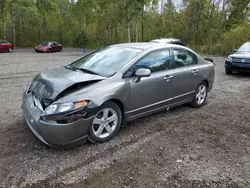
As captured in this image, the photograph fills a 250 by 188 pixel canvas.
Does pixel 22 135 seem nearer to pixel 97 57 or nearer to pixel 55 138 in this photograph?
pixel 55 138

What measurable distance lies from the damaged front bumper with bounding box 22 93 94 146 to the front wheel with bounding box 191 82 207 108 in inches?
107

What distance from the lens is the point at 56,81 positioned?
3.19 metres

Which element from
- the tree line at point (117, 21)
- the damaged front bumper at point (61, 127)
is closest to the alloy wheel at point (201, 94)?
the damaged front bumper at point (61, 127)

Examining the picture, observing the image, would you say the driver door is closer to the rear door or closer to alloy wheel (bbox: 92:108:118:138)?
the rear door

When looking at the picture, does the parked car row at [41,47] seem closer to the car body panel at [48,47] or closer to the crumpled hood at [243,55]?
the car body panel at [48,47]

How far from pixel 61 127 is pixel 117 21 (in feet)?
91.0

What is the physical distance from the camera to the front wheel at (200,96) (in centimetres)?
488

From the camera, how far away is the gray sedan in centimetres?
287

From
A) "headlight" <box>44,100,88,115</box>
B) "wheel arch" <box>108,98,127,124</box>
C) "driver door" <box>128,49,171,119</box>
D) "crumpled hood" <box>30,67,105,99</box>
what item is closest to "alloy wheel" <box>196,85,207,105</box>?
"driver door" <box>128,49,171,119</box>

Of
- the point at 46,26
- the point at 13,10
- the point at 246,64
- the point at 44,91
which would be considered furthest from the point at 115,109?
the point at 46,26

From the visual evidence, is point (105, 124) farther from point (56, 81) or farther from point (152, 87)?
point (152, 87)

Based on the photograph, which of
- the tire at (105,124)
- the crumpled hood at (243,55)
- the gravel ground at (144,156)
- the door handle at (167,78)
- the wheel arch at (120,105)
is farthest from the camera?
the crumpled hood at (243,55)

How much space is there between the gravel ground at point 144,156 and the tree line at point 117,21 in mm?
16573

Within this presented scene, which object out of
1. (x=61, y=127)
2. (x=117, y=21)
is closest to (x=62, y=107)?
(x=61, y=127)
